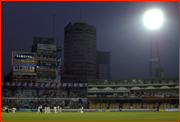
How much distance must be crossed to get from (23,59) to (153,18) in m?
51.9

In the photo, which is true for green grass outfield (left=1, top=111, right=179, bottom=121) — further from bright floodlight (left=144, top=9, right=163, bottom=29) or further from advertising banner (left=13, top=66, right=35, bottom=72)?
advertising banner (left=13, top=66, right=35, bottom=72)

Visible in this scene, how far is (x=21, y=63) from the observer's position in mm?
96062

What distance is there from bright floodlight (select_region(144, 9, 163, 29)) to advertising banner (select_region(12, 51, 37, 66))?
47.1 m

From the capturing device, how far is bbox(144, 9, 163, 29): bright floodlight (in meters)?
79.2

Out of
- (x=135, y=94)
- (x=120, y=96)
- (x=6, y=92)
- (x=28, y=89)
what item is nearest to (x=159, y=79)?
(x=135, y=94)

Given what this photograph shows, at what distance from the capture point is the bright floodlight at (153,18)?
260 ft

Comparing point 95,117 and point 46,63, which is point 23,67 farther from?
point 95,117

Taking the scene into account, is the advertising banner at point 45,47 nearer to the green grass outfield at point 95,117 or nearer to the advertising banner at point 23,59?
the advertising banner at point 23,59

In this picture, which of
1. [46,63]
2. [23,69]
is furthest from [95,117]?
[46,63]

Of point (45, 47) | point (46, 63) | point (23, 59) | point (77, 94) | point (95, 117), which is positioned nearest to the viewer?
point (95, 117)

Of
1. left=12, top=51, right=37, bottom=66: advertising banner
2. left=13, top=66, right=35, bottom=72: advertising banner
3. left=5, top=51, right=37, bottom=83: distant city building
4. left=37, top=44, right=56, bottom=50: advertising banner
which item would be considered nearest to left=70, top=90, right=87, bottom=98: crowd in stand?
left=5, top=51, right=37, bottom=83: distant city building

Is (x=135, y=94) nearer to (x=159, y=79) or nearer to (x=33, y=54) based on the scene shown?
(x=159, y=79)

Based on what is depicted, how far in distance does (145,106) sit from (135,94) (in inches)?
325

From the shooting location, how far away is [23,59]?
96.3 meters
